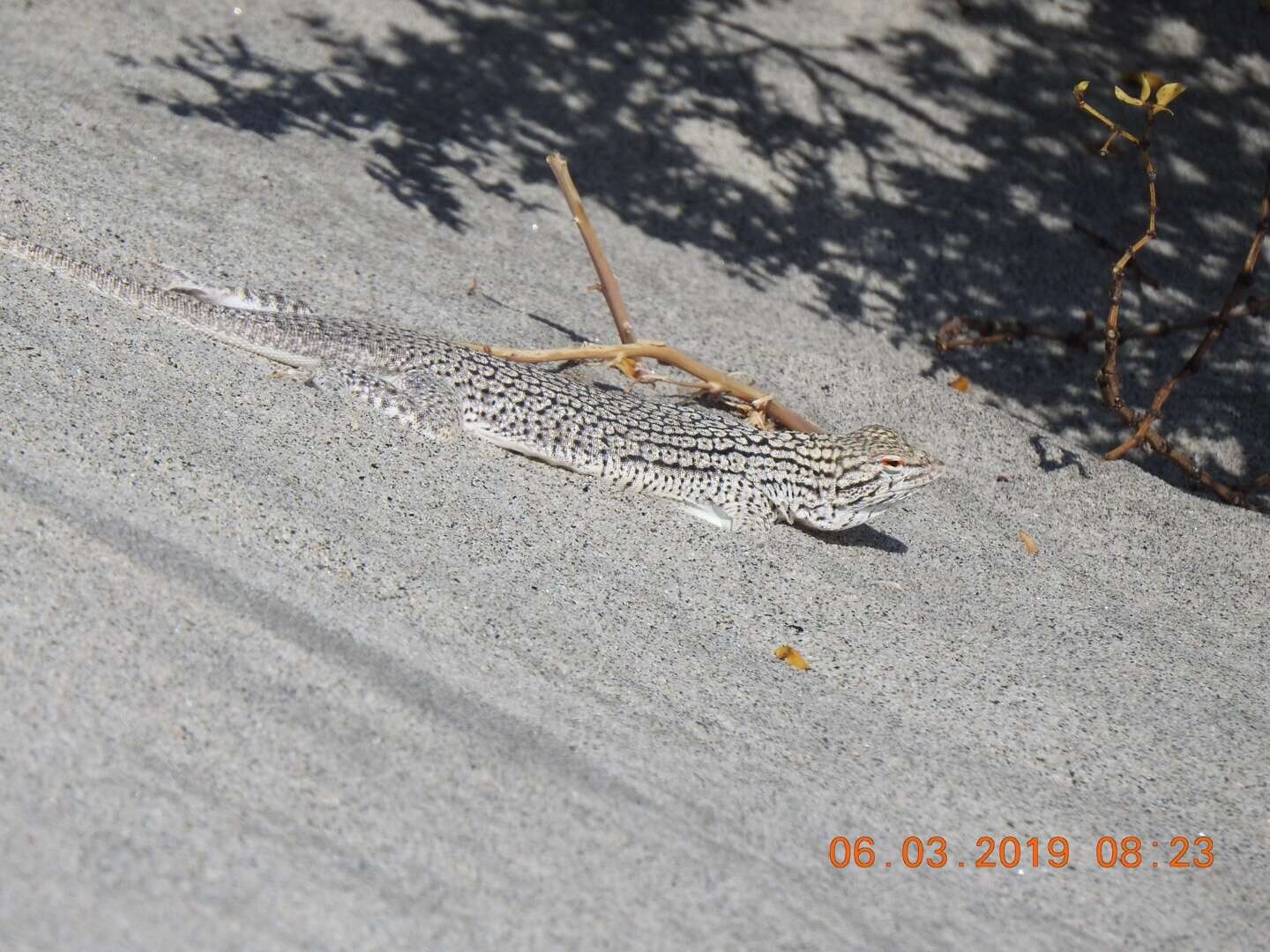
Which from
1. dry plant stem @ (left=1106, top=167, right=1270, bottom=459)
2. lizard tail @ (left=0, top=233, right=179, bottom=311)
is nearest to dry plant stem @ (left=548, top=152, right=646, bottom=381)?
lizard tail @ (left=0, top=233, right=179, bottom=311)

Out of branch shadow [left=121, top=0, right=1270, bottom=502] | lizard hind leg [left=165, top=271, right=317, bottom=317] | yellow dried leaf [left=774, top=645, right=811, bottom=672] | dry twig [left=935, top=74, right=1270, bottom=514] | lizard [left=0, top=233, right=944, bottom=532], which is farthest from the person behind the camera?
branch shadow [left=121, top=0, right=1270, bottom=502]

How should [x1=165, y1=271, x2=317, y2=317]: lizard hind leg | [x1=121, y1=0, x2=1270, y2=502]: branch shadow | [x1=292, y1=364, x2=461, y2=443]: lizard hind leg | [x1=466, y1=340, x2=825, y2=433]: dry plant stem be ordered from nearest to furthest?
[x1=292, y1=364, x2=461, y2=443]: lizard hind leg
[x1=165, y1=271, x2=317, y2=317]: lizard hind leg
[x1=466, y1=340, x2=825, y2=433]: dry plant stem
[x1=121, y1=0, x2=1270, y2=502]: branch shadow

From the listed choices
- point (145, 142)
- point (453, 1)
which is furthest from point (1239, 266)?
point (145, 142)

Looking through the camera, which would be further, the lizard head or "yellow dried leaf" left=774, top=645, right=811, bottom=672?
the lizard head

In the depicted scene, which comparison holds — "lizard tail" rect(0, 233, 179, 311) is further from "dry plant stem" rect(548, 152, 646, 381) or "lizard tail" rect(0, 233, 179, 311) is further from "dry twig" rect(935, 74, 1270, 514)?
"dry twig" rect(935, 74, 1270, 514)

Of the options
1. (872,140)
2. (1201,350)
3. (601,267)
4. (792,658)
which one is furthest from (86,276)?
(1201,350)
